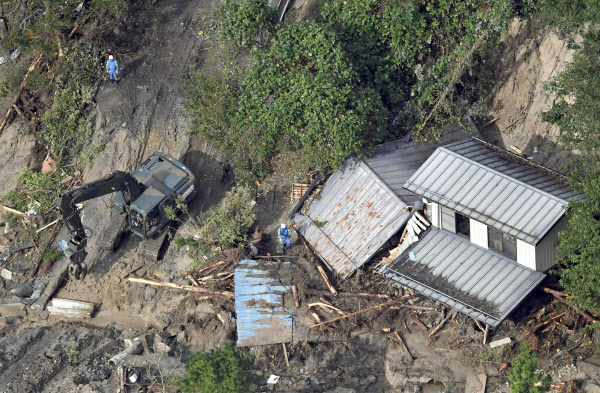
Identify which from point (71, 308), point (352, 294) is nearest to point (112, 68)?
point (71, 308)

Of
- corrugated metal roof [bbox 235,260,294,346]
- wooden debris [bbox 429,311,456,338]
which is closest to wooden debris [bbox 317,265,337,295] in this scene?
corrugated metal roof [bbox 235,260,294,346]

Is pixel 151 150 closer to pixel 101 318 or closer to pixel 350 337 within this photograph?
pixel 101 318

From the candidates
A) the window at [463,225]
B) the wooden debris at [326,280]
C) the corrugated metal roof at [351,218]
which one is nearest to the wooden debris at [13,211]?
the corrugated metal roof at [351,218]

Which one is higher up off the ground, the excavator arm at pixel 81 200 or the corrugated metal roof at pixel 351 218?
the corrugated metal roof at pixel 351 218

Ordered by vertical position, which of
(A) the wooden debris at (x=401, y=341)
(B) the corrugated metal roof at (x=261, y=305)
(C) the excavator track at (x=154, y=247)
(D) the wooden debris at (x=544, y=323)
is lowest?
(C) the excavator track at (x=154, y=247)

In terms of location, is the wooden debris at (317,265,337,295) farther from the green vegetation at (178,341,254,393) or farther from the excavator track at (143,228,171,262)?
the excavator track at (143,228,171,262)

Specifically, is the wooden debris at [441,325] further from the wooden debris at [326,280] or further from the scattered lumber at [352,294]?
the wooden debris at [326,280]
